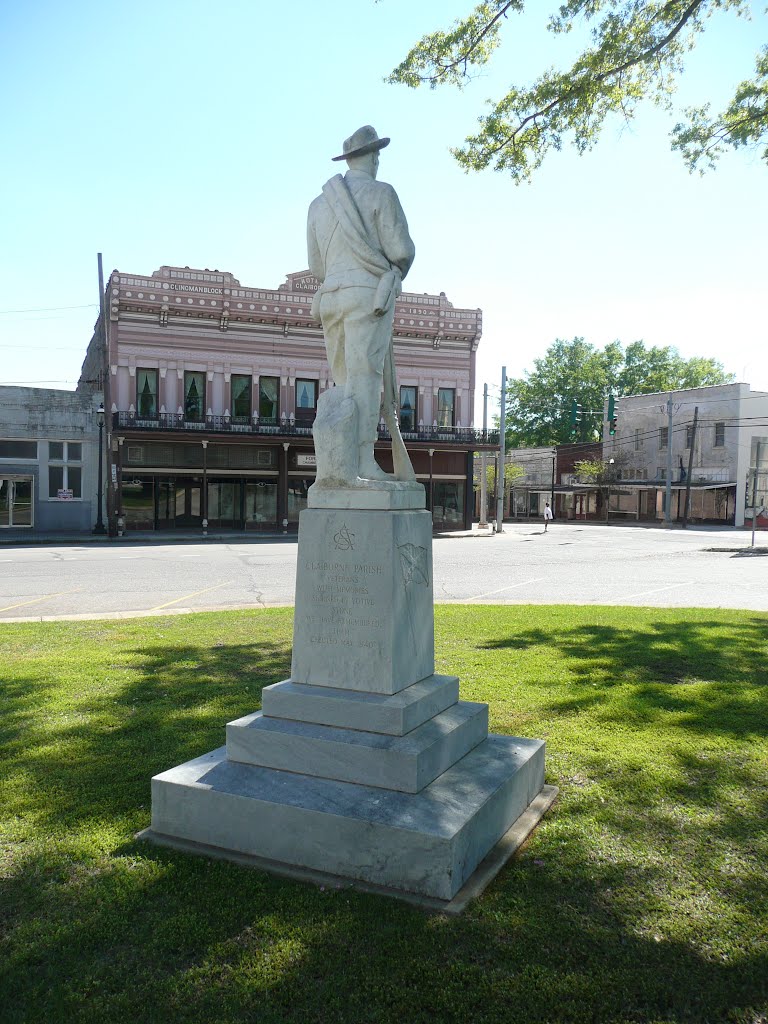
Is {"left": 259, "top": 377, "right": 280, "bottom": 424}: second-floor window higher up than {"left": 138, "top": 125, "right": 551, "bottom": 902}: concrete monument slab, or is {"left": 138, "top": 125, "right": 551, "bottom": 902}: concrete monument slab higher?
{"left": 259, "top": 377, "right": 280, "bottom": 424}: second-floor window

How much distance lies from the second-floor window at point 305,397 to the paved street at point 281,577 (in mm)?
9738

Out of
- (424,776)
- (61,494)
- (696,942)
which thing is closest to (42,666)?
(424,776)

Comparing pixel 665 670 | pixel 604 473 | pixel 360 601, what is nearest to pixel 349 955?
pixel 360 601

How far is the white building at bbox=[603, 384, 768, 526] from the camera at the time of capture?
45.4 metres

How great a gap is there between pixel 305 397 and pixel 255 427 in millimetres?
3121

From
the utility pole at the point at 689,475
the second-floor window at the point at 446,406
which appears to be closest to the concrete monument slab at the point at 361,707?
the second-floor window at the point at 446,406

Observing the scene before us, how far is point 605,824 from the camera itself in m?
4.24

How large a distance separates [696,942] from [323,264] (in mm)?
4410

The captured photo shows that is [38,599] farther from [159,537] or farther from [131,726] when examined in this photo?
[159,537]

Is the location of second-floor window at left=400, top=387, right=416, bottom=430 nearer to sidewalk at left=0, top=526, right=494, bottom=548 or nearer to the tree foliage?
sidewalk at left=0, top=526, right=494, bottom=548

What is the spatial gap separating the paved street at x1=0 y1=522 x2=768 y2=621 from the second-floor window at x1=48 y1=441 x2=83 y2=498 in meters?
6.96

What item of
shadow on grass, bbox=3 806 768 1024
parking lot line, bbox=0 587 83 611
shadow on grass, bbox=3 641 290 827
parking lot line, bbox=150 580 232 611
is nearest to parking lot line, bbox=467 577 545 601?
parking lot line, bbox=150 580 232 611

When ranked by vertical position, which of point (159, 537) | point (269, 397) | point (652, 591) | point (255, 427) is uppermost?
point (269, 397)

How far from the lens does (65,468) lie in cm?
2955
